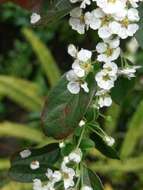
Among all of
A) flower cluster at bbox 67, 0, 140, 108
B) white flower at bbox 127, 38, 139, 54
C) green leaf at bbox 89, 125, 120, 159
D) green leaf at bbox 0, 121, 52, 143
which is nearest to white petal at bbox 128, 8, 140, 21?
flower cluster at bbox 67, 0, 140, 108

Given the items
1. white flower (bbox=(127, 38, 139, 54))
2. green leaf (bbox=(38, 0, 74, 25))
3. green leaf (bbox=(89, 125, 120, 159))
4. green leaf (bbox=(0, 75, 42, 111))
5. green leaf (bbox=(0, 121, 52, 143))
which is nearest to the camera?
green leaf (bbox=(38, 0, 74, 25))

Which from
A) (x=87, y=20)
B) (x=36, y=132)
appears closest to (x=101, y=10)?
(x=87, y=20)

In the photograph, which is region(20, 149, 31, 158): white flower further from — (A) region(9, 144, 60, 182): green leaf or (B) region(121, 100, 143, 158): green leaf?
(B) region(121, 100, 143, 158): green leaf

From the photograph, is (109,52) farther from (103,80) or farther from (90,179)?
(90,179)

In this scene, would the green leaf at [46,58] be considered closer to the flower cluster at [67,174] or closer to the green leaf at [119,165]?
the green leaf at [119,165]

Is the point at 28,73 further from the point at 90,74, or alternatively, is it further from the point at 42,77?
the point at 90,74

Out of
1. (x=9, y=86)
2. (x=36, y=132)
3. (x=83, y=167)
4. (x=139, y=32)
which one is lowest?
(x=36, y=132)
